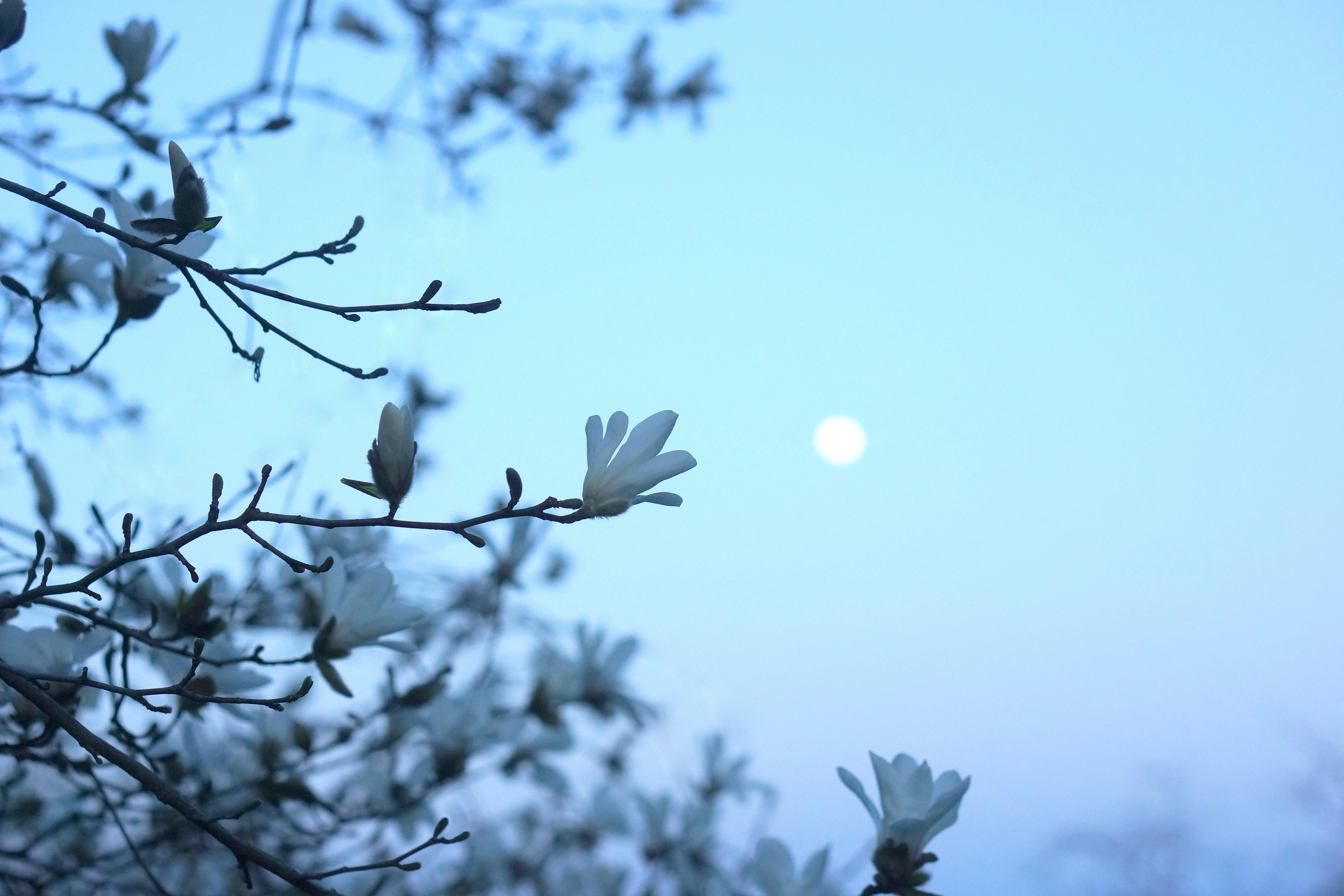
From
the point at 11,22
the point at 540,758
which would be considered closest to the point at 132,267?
the point at 11,22

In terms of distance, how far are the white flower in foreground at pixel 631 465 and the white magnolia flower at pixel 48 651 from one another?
0.60 m

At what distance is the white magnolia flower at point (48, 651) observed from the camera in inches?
39.2

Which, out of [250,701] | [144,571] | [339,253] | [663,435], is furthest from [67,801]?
[663,435]

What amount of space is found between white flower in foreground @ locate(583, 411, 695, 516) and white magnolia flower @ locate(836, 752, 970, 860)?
1.42 ft

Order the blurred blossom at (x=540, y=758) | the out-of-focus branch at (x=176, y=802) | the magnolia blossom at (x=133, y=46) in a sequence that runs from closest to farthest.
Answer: the out-of-focus branch at (x=176, y=802) → the magnolia blossom at (x=133, y=46) → the blurred blossom at (x=540, y=758)

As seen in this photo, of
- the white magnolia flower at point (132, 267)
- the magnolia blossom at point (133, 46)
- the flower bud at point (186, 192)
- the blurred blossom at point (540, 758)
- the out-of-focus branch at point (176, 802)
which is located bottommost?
the out-of-focus branch at point (176, 802)

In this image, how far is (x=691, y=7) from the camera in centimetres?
298

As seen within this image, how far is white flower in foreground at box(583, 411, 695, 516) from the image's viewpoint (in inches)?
33.6

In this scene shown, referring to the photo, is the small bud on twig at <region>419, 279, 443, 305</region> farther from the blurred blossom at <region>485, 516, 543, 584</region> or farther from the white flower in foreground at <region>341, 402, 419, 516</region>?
the blurred blossom at <region>485, 516, 543, 584</region>

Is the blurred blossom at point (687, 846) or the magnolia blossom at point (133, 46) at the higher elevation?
the magnolia blossom at point (133, 46)

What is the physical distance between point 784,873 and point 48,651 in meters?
0.97

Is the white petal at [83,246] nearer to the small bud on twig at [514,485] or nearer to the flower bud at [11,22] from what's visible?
the flower bud at [11,22]

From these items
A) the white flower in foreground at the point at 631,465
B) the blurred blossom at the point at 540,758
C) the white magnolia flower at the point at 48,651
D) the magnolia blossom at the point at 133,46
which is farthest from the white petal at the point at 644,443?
the blurred blossom at the point at 540,758

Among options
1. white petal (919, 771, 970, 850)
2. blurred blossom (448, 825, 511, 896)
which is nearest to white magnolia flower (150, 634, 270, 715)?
white petal (919, 771, 970, 850)
